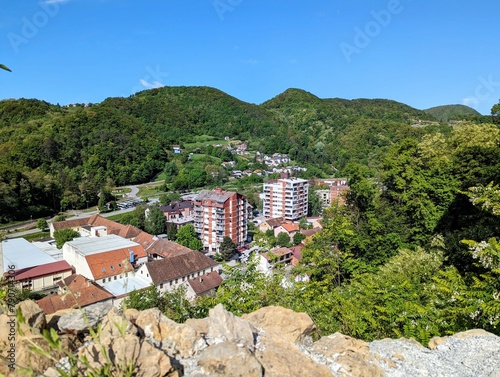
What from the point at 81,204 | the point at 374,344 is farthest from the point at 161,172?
the point at 374,344

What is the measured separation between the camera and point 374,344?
4.56 metres

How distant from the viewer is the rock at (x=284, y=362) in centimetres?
327

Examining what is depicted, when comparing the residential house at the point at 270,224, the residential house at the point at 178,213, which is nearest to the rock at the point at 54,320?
the residential house at the point at 178,213

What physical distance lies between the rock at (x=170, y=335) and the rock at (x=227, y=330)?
0.19 m

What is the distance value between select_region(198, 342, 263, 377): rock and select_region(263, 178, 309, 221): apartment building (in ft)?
150

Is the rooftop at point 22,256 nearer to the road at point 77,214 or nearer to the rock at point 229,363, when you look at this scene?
the road at point 77,214

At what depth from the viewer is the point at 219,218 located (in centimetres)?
Answer: 3825

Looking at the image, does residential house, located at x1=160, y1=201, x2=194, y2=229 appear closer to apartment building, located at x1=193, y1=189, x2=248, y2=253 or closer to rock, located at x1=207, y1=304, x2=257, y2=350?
apartment building, located at x1=193, y1=189, x2=248, y2=253

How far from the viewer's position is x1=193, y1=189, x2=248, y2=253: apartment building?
1504 inches

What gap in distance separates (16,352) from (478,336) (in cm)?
518

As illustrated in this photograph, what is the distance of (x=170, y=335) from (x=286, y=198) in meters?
46.8

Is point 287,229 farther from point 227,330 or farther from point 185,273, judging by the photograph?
point 227,330

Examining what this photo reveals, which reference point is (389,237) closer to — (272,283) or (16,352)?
(272,283)

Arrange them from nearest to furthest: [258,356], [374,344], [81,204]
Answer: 1. [258,356]
2. [374,344]
3. [81,204]
